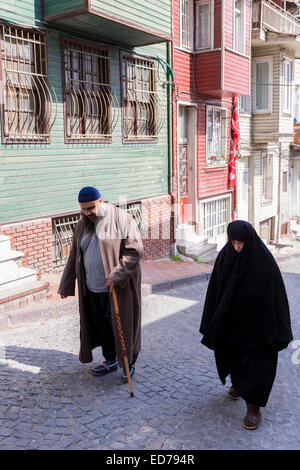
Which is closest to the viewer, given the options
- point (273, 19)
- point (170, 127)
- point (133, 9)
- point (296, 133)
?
point (133, 9)

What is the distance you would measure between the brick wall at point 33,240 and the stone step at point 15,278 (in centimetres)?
100

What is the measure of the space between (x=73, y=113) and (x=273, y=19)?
12.3m

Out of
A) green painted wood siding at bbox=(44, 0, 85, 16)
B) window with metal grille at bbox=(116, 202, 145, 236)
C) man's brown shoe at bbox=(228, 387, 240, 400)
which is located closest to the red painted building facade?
window with metal grille at bbox=(116, 202, 145, 236)

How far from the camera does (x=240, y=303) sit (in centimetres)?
402

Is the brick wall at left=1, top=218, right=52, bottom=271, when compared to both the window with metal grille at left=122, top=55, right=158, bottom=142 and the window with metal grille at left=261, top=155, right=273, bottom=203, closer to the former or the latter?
the window with metal grille at left=122, top=55, right=158, bottom=142

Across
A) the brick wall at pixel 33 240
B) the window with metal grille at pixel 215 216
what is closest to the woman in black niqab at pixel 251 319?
the brick wall at pixel 33 240

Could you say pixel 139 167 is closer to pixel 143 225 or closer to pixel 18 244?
pixel 143 225

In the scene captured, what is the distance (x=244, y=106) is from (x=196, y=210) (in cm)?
633

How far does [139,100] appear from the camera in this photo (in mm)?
11422

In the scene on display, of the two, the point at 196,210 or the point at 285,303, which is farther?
the point at 196,210

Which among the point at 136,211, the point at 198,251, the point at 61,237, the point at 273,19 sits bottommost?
the point at 198,251

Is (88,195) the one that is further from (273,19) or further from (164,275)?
(273,19)

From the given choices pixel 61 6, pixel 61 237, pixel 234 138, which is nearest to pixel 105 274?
pixel 61 237

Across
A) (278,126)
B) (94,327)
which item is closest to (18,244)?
(94,327)
